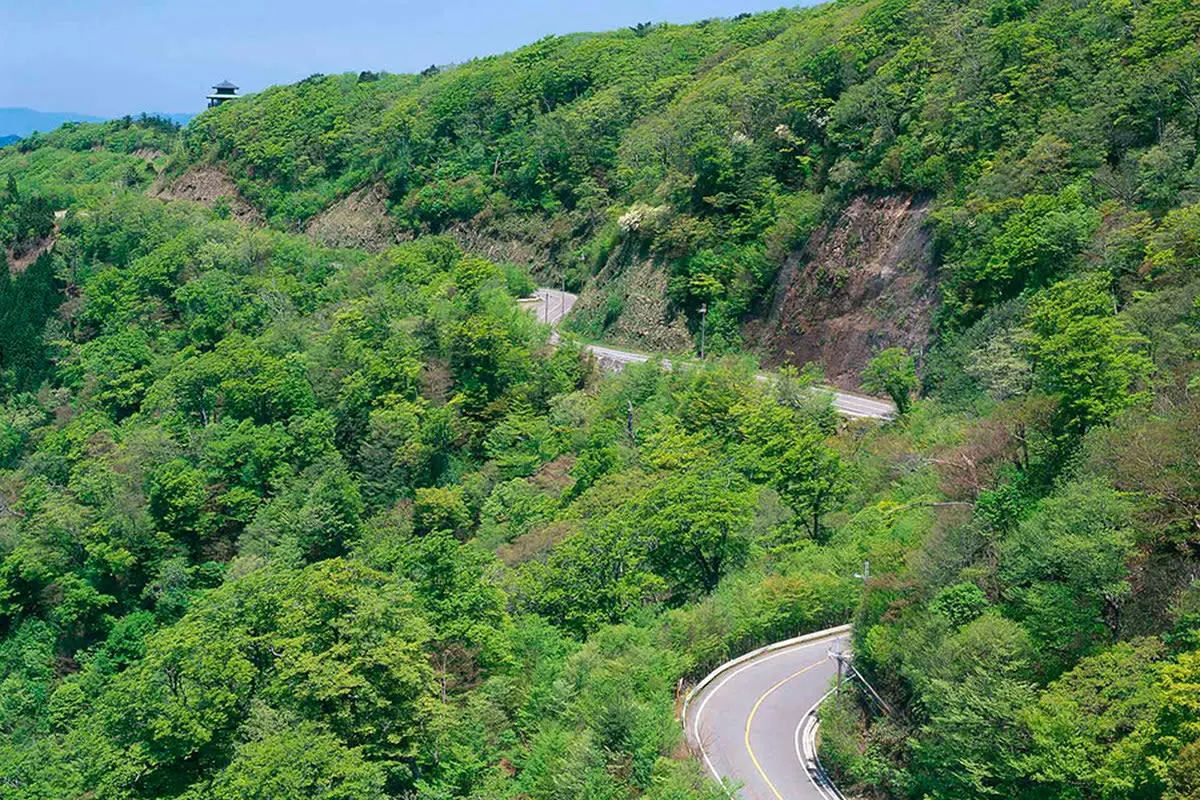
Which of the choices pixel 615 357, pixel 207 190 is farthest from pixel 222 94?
pixel 615 357

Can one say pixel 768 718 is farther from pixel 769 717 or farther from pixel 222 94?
pixel 222 94

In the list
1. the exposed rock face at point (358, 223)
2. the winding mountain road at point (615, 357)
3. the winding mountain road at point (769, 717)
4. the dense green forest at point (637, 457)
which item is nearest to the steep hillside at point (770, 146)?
the dense green forest at point (637, 457)

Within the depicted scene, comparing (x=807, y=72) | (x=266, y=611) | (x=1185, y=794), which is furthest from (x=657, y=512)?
(x=807, y=72)

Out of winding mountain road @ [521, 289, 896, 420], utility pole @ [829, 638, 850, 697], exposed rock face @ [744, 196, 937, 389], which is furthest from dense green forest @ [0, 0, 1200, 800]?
winding mountain road @ [521, 289, 896, 420]

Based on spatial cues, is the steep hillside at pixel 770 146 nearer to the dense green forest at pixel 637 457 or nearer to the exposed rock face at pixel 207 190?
the dense green forest at pixel 637 457

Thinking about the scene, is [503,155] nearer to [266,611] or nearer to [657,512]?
[657,512]

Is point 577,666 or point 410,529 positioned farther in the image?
point 410,529
